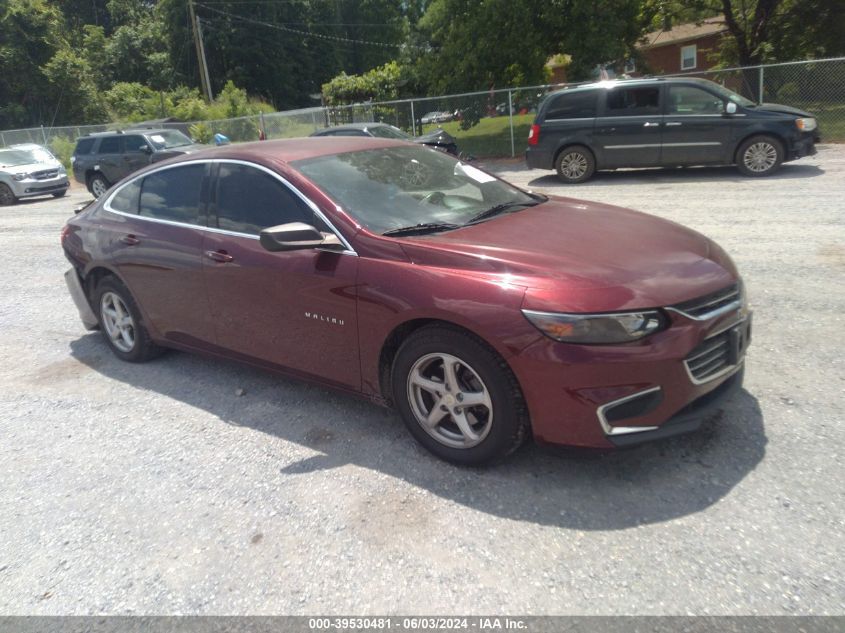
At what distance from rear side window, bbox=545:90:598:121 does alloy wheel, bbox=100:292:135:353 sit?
10.5m

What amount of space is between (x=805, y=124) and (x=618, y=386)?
433 inches

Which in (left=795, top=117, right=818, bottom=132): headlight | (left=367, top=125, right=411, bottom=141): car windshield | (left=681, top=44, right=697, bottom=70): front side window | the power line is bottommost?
(left=795, top=117, right=818, bottom=132): headlight

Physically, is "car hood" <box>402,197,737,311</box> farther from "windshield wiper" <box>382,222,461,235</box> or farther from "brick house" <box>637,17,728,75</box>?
"brick house" <box>637,17,728,75</box>

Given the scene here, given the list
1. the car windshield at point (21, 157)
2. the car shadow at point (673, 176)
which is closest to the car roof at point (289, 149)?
the car shadow at point (673, 176)

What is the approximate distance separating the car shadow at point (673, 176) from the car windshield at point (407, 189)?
29.5 feet

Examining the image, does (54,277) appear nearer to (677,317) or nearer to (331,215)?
(331,215)

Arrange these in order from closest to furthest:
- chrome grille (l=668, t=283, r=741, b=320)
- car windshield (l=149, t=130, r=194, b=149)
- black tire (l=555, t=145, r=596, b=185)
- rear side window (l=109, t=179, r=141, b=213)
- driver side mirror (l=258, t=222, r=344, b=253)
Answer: chrome grille (l=668, t=283, r=741, b=320) → driver side mirror (l=258, t=222, r=344, b=253) → rear side window (l=109, t=179, r=141, b=213) → black tire (l=555, t=145, r=596, b=185) → car windshield (l=149, t=130, r=194, b=149)

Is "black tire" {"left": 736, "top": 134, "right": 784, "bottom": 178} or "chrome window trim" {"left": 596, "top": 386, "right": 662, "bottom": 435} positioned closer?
"chrome window trim" {"left": 596, "top": 386, "right": 662, "bottom": 435}

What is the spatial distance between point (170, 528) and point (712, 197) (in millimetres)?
9753

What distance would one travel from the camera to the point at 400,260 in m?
3.52

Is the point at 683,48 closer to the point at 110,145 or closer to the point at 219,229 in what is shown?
the point at 110,145

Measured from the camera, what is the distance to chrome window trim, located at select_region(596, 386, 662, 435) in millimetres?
3025

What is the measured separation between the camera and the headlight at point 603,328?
3.01 metres

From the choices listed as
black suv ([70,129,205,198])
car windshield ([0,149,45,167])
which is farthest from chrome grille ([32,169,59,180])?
black suv ([70,129,205,198])
